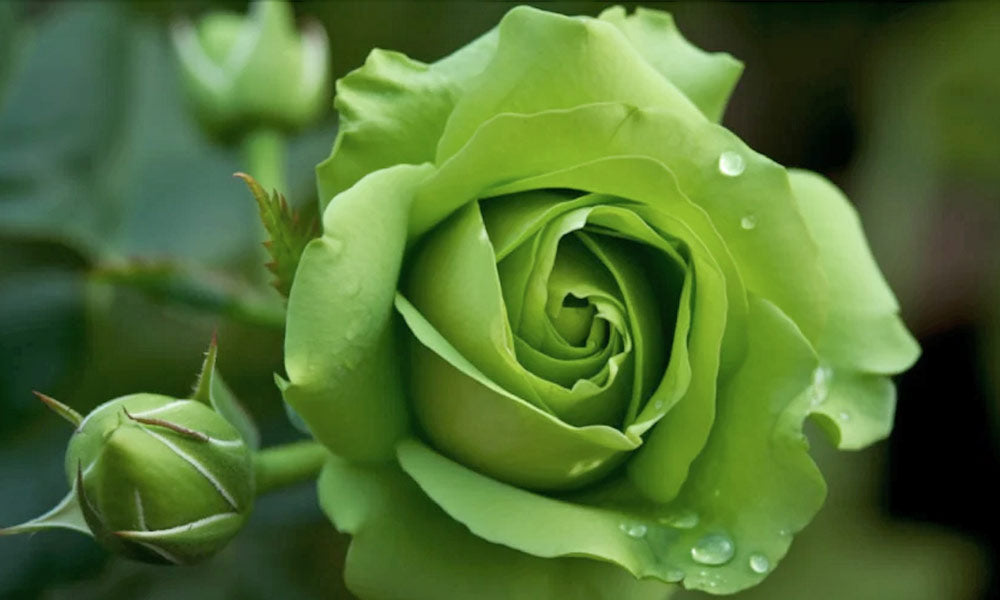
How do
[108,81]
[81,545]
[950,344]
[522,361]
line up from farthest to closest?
[950,344] < [108,81] < [81,545] < [522,361]

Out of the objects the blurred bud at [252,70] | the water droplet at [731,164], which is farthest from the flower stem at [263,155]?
the water droplet at [731,164]

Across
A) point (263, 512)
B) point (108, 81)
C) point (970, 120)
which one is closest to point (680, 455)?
point (263, 512)

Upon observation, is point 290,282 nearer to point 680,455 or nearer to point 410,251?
point 410,251

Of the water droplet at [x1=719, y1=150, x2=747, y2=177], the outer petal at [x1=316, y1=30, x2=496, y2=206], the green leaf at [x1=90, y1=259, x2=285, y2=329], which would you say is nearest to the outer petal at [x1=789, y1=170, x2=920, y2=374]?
the water droplet at [x1=719, y1=150, x2=747, y2=177]

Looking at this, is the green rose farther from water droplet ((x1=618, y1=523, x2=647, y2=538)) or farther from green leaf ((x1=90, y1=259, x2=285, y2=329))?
green leaf ((x1=90, y1=259, x2=285, y2=329))

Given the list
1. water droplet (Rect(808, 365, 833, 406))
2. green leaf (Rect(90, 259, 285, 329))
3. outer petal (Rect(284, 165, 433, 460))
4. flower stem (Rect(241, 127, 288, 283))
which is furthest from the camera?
flower stem (Rect(241, 127, 288, 283))

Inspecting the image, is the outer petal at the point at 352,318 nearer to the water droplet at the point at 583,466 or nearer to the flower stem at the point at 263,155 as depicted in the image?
the water droplet at the point at 583,466
